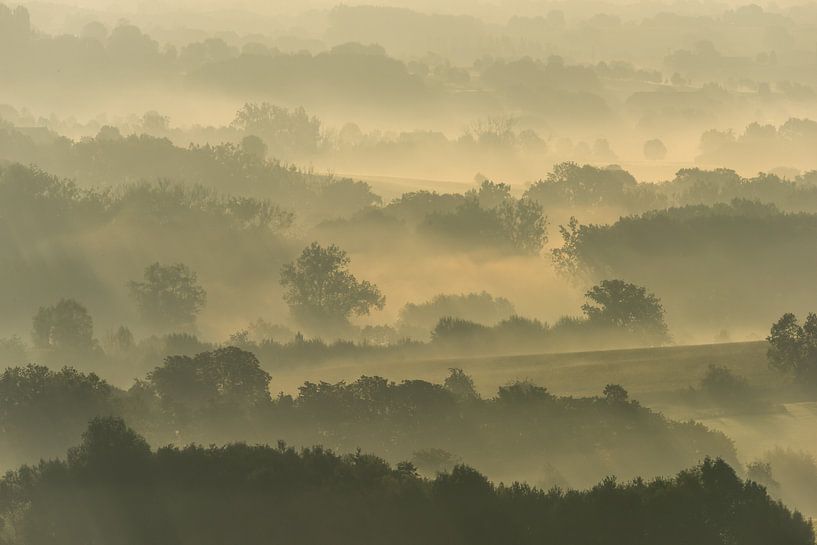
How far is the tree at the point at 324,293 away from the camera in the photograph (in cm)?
9019

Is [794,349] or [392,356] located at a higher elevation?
[392,356]

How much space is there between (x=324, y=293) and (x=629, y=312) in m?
22.0

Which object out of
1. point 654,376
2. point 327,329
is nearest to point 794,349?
point 654,376

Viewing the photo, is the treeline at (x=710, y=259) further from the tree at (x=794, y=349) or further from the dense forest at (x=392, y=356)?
the tree at (x=794, y=349)

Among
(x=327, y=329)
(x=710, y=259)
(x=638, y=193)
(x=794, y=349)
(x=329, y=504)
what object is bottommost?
(x=329, y=504)

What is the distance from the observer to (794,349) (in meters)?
61.5

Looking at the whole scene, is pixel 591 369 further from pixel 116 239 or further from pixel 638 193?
pixel 638 193

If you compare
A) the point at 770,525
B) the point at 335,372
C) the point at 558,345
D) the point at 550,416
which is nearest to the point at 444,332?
the point at 558,345

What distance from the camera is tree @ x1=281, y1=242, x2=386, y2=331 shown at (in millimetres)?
90188


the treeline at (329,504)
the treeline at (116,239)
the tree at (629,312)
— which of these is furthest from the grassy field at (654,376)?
the treeline at (116,239)

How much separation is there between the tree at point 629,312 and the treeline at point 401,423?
1023 inches

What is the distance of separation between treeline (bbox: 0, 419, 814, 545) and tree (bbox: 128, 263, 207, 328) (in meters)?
46.6

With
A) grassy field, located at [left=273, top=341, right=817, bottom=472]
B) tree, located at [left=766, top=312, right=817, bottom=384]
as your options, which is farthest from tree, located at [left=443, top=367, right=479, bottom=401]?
tree, located at [left=766, top=312, right=817, bottom=384]

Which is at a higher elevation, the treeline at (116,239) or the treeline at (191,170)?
the treeline at (191,170)
